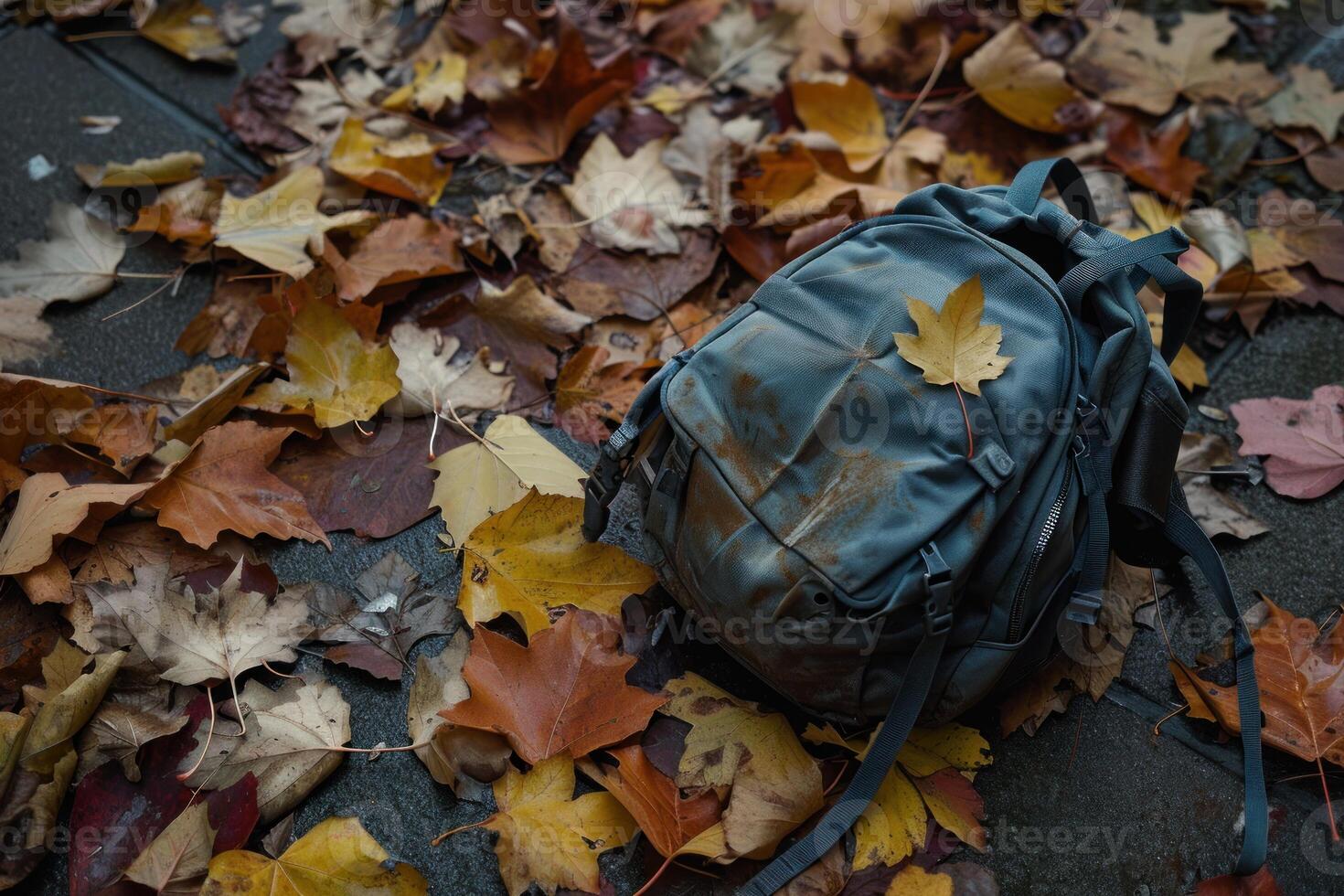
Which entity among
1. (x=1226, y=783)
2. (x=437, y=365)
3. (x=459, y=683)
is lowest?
(x=1226, y=783)

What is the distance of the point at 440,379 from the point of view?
1797mm

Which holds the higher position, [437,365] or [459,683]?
[437,365]

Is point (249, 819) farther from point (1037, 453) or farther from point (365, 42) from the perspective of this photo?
point (365, 42)

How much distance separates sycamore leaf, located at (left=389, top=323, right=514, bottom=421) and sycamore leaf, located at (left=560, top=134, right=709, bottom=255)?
407mm

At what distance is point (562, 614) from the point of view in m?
1.53

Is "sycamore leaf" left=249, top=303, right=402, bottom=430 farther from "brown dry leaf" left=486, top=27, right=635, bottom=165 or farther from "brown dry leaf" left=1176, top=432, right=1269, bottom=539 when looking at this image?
"brown dry leaf" left=1176, top=432, right=1269, bottom=539

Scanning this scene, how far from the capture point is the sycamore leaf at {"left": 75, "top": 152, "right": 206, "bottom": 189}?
6.68 ft

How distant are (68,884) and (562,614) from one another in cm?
77

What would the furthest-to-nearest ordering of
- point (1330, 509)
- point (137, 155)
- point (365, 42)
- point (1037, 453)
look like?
point (365, 42) → point (137, 155) → point (1330, 509) → point (1037, 453)

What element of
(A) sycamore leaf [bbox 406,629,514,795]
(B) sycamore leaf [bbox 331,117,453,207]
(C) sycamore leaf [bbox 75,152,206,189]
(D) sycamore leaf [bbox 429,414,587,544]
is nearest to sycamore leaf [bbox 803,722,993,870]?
(A) sycamore leaf [bbox 406,629,514,795]

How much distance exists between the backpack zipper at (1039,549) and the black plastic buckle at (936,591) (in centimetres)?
13

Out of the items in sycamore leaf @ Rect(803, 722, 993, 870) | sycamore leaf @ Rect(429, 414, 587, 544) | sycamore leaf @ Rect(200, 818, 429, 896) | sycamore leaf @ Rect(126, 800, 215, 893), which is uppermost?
sycamore leaf @ Rect(429, 414, 587, 544)

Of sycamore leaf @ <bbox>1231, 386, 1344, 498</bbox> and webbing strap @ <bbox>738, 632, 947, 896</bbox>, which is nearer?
webbing strap @ <bbox>738, 632, 947, 896</bbox>

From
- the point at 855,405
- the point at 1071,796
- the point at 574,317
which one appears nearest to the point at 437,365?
the point at 574,317
